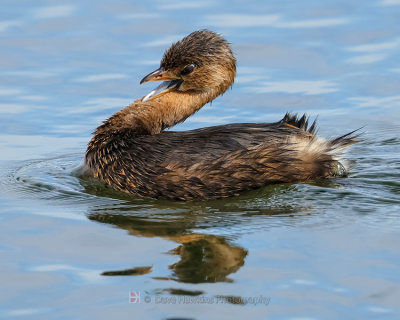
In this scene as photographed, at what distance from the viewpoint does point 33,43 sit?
1277 cm

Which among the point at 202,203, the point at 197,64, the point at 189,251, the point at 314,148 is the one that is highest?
the point at 197,64

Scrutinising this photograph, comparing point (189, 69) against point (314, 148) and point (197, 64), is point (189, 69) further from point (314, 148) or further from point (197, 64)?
point (314, 148)

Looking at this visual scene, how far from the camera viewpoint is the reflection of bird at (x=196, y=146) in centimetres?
820

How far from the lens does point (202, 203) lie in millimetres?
8125

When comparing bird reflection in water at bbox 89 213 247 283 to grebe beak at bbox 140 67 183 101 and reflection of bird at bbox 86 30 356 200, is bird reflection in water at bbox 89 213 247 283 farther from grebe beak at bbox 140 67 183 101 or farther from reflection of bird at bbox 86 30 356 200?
grebe beak at bbox 140 67 183 101

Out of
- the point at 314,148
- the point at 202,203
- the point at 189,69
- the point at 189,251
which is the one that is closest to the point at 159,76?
the point at 189,69

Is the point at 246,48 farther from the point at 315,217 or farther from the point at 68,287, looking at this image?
the point at 68,287

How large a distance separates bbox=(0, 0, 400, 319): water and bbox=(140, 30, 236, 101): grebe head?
1323 millimetres

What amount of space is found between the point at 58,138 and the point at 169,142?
2.31 meters

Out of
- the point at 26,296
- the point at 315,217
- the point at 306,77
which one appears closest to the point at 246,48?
the point at 306,77

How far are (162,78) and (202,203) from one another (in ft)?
4.90

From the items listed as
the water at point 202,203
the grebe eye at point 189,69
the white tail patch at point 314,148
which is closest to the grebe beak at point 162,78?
the grebe eye at point 189,69

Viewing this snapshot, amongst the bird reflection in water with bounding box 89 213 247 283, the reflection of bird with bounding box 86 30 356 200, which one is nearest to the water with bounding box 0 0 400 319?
the bird reflection in water with bounding box 89 213 247 283

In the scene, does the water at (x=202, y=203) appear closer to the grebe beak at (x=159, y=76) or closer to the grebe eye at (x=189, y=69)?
the grebe beak at (x=159, y=76)
